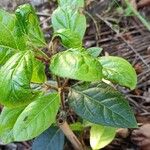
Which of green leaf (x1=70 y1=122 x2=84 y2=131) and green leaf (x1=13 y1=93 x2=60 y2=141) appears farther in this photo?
green leaf (x1=70 y1=122 x2=84 y2=131)

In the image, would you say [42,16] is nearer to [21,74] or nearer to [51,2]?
[51,2]

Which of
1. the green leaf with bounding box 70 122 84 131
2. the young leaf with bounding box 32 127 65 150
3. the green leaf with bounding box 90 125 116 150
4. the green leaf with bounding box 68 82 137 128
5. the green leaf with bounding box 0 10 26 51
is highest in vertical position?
the green leaf with bounding box 0 10 26 51

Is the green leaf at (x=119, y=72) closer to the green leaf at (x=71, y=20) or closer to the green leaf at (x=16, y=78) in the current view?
the green leaf at (x=71, y=20)

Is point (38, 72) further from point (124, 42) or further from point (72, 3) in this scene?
point (124, 42)

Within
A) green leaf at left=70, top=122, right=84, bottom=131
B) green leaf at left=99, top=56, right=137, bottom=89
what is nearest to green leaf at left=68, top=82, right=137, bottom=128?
green leaf at left=99, top=56, right=137, bottom=89

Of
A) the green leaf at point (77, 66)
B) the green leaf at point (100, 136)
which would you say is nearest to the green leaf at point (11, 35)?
the green leaf at point (77, 66)

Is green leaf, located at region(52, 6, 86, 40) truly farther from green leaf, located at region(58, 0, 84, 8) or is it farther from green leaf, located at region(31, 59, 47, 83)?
green leaf, located at region(31, 59, 47, 83)
